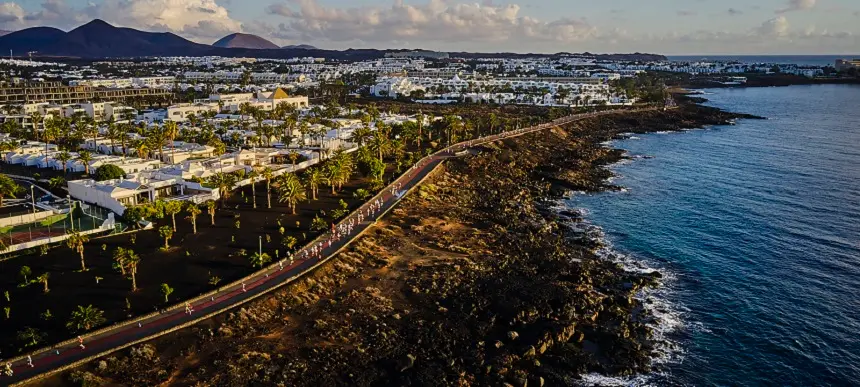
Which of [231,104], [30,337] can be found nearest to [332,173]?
Answer: [30,337]

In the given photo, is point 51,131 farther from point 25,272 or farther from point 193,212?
point 25,272

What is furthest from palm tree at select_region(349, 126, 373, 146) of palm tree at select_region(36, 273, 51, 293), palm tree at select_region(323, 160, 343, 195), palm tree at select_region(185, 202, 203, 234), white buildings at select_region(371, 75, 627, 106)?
white buildings at select_region(371, 75, 627, 106)

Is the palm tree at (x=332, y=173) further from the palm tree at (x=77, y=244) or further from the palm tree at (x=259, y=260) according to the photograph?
the palm tree at (x=77, y=244)

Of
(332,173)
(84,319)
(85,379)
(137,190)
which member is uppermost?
(332,173)

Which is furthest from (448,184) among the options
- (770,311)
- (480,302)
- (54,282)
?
(54,282)

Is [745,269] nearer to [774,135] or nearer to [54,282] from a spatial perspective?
[54,282]

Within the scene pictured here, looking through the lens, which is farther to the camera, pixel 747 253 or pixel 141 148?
pixel 141 148
